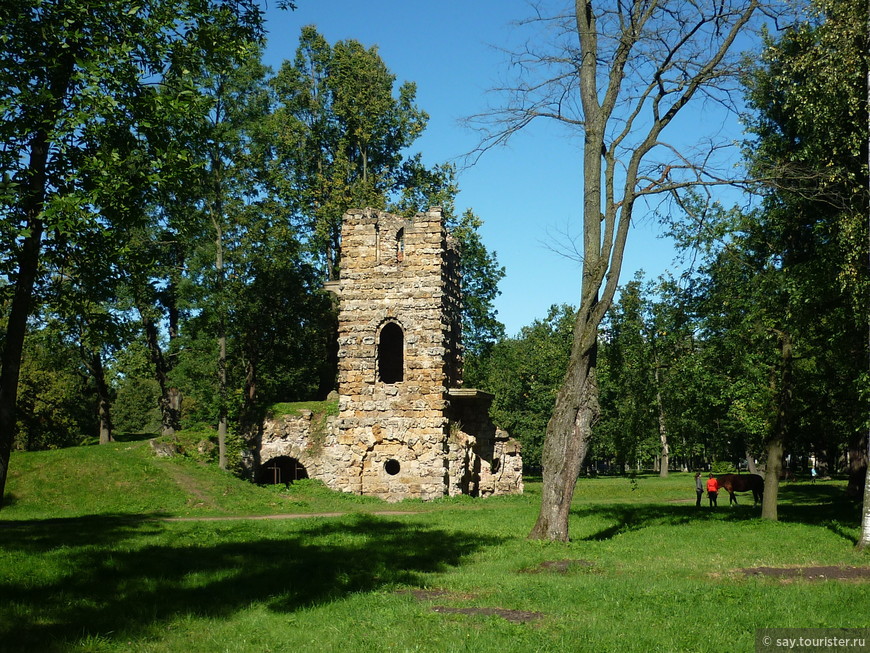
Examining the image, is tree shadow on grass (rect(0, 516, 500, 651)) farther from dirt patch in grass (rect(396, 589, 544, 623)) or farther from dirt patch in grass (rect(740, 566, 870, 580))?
dirt patch in grass (rect(740, 566, 870, 580))

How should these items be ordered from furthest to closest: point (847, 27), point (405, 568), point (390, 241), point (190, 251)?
point (190, 251)
point (390, 241)
point (847, 27)
point (405, 568)

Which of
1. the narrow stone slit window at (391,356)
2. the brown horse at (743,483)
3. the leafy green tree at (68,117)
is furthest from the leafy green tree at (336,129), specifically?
the leafy green tree at (68,117)

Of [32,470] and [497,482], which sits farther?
[497,482]

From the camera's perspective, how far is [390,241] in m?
28.5

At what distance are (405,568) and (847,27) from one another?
12.2m

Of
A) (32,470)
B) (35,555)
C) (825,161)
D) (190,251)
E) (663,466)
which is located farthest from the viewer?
(663,466)

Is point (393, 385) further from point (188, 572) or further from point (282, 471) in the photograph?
point (188, 572)

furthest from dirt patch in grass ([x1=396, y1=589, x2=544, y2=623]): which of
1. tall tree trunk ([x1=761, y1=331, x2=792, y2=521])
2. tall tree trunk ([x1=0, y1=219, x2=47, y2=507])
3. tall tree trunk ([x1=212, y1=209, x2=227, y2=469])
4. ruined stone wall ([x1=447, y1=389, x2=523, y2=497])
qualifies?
tall tree trunk ([x1=212, y1=209, x2=227, y2=469])

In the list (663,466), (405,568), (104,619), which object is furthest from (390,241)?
(663,466)

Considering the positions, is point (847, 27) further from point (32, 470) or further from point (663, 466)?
point (663, 466)

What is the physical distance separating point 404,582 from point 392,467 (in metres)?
16.6

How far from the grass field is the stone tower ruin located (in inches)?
248

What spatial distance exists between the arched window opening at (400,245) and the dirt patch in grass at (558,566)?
56.1ft

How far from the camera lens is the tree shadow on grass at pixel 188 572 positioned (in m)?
8.69
